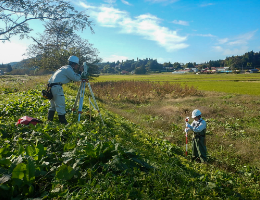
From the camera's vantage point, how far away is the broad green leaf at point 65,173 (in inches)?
93.2

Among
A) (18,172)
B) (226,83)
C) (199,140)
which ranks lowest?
(199,140)

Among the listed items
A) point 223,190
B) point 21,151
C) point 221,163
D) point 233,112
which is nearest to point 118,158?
point 21,151

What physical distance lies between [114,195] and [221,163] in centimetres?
406

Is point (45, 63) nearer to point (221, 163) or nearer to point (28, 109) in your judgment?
point (28, 109)

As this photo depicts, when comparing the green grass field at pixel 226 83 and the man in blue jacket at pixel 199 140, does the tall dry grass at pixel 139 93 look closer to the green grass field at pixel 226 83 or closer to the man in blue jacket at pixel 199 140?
the green grass field at pixel 226 83

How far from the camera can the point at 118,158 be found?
8.95ft

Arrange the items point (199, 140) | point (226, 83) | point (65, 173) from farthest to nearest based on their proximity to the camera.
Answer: point (226, 83)
point (199, 140)
point (65, 173)

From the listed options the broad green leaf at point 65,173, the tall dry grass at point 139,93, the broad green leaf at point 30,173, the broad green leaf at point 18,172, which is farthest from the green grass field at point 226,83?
the broad green leaf at point 18,172

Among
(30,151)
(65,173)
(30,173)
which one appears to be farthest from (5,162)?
(65,173)

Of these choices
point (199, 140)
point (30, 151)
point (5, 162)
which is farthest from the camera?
point (199, 140)

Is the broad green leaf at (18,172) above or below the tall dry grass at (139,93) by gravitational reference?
above

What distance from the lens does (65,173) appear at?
2.39 metres

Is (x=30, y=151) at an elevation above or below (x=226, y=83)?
above

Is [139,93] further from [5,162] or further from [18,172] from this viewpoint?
[18,172]
